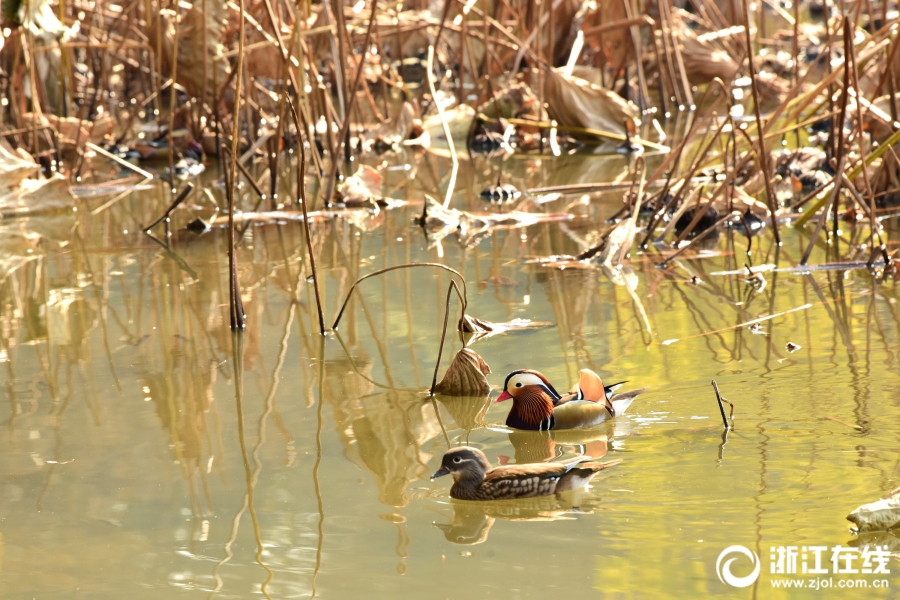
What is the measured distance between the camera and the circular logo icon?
1.80m

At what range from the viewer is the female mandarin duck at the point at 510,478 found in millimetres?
2145

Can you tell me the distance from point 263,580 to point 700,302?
2.11 meters

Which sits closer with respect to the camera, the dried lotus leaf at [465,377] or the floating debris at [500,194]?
the dried lotus leaf at [465,377]

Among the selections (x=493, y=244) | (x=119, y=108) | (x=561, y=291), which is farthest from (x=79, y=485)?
(x=119, y=108)

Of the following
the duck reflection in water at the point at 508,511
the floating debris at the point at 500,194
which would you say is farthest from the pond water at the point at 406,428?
the floating debris at the point at 500,194

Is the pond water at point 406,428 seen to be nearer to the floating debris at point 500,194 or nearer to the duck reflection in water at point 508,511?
the duck reflection in water at point 508,511

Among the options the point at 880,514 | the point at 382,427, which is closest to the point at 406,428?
the point at 382,427

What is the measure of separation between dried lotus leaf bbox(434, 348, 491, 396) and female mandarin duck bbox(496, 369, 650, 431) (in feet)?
0.63

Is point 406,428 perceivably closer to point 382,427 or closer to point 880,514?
point 382,427

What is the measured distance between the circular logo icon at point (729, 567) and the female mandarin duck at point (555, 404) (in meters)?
0.70

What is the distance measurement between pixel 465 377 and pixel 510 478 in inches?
Result: 26.1

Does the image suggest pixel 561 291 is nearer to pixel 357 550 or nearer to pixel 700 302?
pixel 700 302

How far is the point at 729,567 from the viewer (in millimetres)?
1833

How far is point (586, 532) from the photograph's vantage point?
78.6 inches
